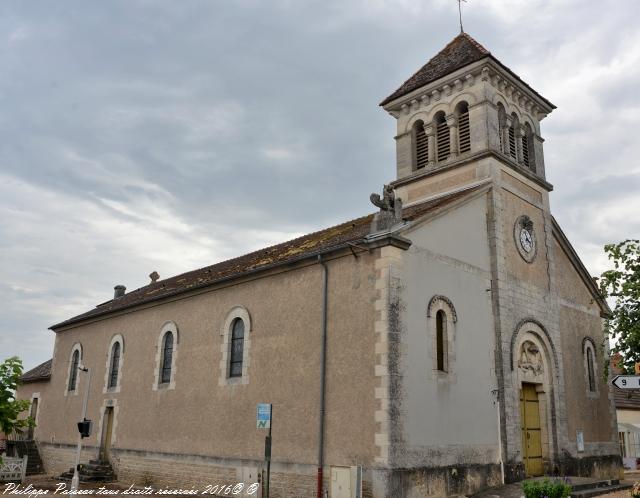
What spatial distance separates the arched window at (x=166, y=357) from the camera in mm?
20562

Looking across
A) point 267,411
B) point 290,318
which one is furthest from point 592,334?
point 267,411

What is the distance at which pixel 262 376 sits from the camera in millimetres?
16438

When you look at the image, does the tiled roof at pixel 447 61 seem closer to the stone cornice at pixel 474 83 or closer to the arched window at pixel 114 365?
the stone cornice at pixel 474 83

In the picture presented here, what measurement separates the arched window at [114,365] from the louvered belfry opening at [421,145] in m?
13.5

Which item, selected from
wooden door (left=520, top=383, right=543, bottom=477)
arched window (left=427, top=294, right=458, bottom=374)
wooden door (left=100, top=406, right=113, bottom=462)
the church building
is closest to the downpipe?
the church building

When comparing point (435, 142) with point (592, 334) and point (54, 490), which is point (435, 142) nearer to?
point (592, 334)

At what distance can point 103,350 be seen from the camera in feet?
80.0

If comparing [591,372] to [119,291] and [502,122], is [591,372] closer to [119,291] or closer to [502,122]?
[502,122]

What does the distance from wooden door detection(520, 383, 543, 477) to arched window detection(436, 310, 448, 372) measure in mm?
3755

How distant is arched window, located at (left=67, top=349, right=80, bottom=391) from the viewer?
26328mm

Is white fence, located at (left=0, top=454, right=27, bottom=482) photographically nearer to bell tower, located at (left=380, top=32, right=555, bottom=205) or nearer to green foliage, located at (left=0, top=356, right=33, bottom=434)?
green foliage, located at (left=0, top=356, right=33, bottom=434)

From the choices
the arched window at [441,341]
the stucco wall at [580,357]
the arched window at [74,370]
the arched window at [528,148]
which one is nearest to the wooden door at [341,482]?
the arched window at [441,341]

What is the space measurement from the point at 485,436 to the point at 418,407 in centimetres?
269

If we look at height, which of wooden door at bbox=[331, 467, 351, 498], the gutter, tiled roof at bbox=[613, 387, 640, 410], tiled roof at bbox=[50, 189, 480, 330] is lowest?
wooden door at bbox=[331, 467, 351, 498]
